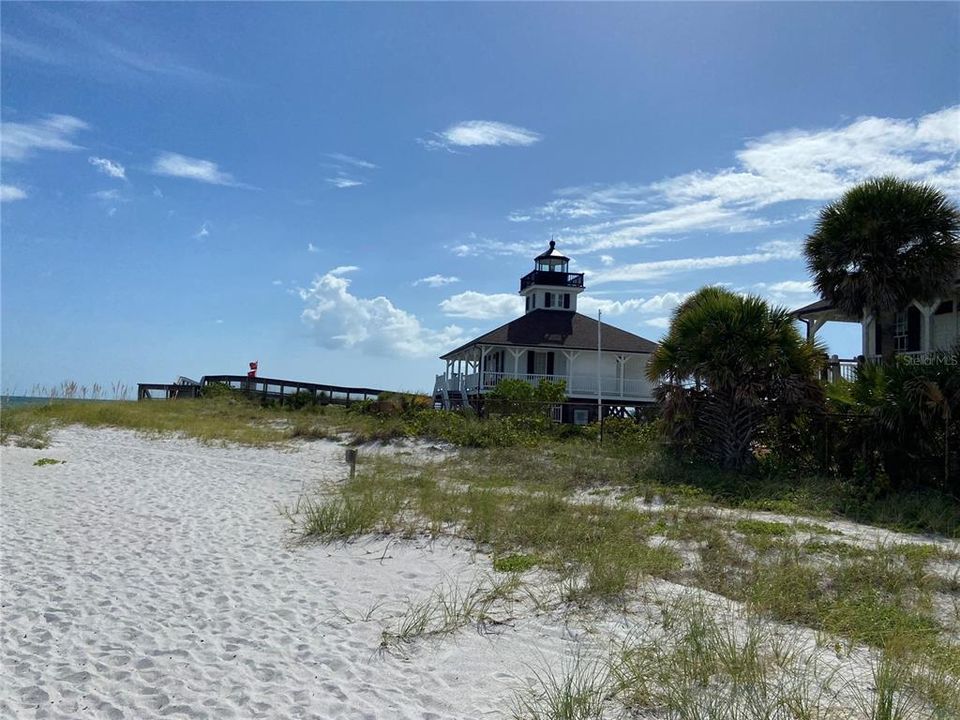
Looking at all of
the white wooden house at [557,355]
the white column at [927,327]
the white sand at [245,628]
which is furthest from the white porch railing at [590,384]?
the white sand at [245,628]

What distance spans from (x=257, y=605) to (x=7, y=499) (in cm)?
772

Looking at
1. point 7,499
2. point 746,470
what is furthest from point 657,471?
point 7,499

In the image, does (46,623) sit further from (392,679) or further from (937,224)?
(937,224)

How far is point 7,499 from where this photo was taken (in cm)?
1197

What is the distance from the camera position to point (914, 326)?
22500 mm

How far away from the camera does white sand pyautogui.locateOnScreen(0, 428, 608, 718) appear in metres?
4.90

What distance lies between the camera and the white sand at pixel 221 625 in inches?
193

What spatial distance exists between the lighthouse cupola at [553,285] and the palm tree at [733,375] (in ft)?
71.0

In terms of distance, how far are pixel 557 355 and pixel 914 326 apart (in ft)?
50.4

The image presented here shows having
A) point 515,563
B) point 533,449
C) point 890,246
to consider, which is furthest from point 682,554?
point 890,246

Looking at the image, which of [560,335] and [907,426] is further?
[560,335]

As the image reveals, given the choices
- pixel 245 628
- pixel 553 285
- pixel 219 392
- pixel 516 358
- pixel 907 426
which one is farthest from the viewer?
pixel 553 285

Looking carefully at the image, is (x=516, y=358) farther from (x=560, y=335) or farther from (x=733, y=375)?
(x=733, y=375)

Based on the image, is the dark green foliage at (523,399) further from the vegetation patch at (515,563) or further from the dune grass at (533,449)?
the vegetation patch at (515,563)
